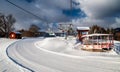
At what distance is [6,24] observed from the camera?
259 ft

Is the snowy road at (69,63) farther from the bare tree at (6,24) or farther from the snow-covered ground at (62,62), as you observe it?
the bare tree at (6,24)

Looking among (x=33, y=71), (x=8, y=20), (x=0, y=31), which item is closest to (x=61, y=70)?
(x=33, y=71)

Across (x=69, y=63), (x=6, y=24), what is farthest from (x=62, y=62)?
(x=6, y=24)

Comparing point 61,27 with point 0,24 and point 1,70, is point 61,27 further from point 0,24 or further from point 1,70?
point 0,24

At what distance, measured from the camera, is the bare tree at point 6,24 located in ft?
248

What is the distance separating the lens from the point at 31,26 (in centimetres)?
9225

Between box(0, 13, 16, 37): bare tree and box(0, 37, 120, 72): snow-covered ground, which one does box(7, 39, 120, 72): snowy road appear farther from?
box(0, 13, 16, 37): bare tree

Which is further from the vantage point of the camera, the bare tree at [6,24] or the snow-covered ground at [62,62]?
the bare tree at [6,24]

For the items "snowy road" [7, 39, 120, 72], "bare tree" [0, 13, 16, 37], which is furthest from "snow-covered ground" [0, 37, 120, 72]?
"bare tree" [0, 13, 16, 37]

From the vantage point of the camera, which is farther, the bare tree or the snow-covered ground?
the bare tree

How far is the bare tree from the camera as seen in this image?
75662 millimetres

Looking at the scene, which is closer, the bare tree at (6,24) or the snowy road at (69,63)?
the snowy road at (69,63)

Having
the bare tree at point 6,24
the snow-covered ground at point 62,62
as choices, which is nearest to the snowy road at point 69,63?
the snow-covered ground at point 62,62

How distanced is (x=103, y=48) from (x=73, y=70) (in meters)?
17.1
